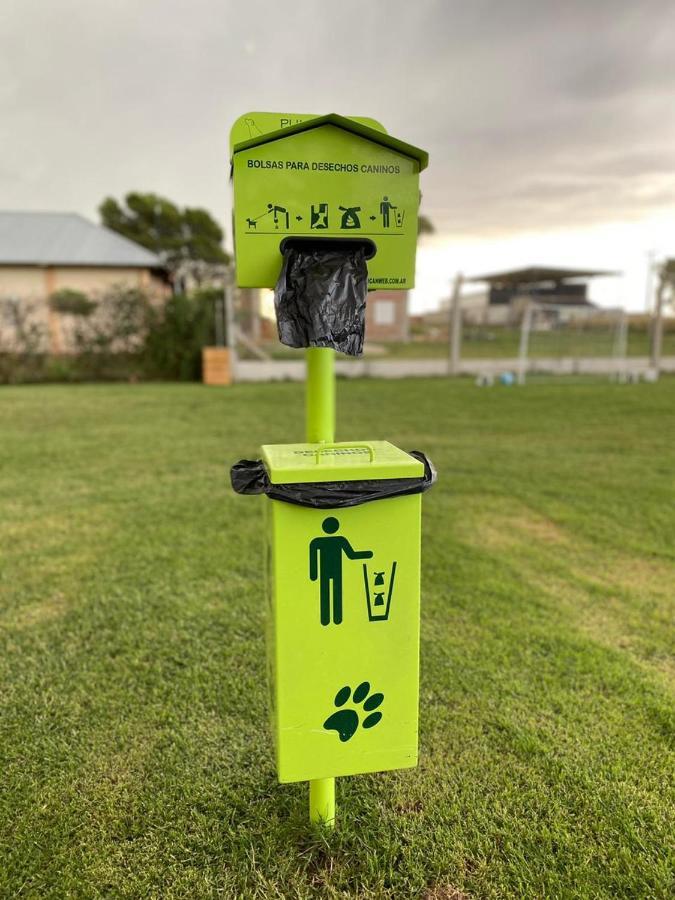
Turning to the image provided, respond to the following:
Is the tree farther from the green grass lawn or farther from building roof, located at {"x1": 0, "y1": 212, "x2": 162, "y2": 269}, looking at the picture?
the green grass lawn

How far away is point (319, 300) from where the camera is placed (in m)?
1.39

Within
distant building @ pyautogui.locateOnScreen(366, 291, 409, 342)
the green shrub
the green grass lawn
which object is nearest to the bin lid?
the green grass lawn

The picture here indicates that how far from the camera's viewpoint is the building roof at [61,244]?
72.9 ft

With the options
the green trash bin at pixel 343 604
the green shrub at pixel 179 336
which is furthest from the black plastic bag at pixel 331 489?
the green shrub at pixel 179 336

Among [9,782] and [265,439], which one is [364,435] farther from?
[9,782]

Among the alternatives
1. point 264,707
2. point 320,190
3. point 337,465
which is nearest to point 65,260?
point 264,707

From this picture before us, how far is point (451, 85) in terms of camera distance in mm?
6895

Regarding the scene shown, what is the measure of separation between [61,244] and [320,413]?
25.1 metres

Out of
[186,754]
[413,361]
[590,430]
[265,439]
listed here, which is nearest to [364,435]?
[265,439]

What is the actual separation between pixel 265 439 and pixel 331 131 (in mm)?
5350

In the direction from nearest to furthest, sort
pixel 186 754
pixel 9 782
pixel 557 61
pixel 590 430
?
pixel 9 782
pixel 186 754
pixel 557 61
pixel 590 430

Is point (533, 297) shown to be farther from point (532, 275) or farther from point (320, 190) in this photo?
point (320, 190)

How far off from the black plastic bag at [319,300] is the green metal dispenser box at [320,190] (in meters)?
0.05

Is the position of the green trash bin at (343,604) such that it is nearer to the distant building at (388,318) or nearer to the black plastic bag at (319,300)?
the black plastic bag at (319,300)
